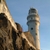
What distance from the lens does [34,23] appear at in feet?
213

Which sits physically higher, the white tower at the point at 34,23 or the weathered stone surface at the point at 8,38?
the white tower at the point at 34,23

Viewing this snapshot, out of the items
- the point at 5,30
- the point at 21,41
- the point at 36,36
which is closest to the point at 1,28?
the point at 5,30

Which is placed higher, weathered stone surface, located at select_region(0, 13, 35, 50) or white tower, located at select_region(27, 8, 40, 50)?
white tower, located at select_region(27, 8, 40, 50)

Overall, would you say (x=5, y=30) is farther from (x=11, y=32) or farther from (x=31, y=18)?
(x=31, y=18)

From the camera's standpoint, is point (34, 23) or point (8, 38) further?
point (34, 23)

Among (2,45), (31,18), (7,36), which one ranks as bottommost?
(2,45)

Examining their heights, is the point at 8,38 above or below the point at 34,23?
below

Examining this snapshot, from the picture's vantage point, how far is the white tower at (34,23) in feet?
205

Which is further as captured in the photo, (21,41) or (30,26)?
(30,26)

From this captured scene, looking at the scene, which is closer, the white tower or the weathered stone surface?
the weathered stone surface

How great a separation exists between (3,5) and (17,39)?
6836 mm

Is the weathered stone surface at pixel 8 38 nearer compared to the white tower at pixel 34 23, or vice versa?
the weathered stone surface at pixel 8 38

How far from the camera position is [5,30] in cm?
2661

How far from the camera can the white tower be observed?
6263 cm
